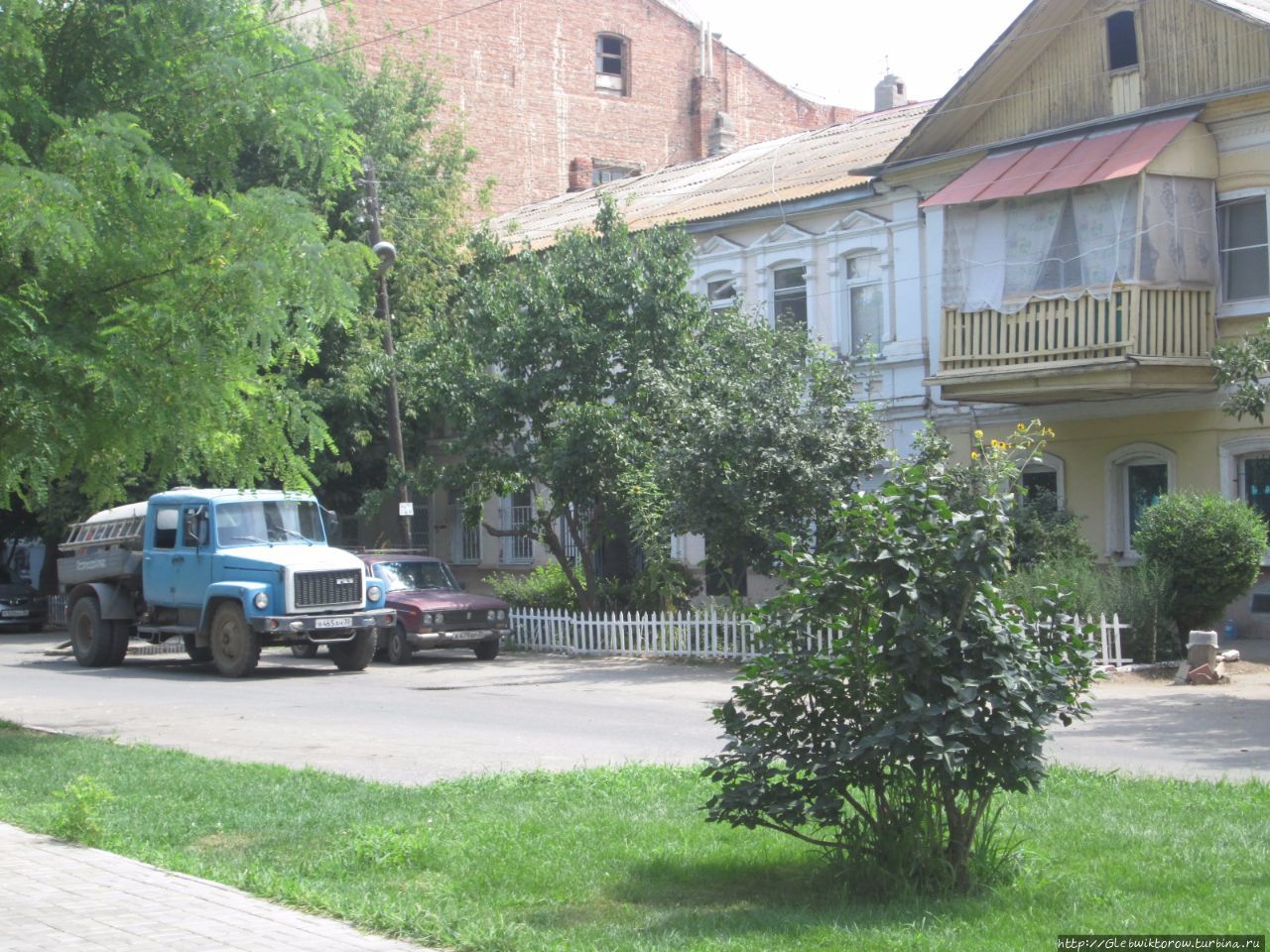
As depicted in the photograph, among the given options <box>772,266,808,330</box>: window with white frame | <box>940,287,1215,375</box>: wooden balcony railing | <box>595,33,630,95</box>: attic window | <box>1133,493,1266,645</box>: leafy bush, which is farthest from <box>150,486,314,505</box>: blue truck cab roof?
<box>595,33,630,95</box>: attic window

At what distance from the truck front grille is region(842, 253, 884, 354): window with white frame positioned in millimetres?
10065

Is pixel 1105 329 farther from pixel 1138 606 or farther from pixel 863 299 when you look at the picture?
pixel 863 299

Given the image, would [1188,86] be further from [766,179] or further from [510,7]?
[510,7]

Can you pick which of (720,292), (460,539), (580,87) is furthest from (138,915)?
(580,87)

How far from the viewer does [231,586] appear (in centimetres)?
2073

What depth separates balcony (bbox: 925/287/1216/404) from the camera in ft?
66.8

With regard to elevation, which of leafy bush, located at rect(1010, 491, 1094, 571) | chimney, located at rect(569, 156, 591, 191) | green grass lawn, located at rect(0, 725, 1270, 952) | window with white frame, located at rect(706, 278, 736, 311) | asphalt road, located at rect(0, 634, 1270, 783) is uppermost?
chimney, located at rect(569, 156, 591, 191)

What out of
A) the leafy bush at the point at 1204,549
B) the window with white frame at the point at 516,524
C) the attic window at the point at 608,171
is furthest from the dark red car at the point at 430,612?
the attic window at the point at 608,171

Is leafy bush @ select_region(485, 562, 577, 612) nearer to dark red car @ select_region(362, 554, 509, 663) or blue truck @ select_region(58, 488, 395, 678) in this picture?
dark red car @ select_region(362, 554, 509, 663)

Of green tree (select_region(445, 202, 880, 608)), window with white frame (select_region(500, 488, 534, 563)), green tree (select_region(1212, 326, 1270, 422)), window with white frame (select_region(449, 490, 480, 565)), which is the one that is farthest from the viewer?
window with white frame (select_region(449, 490, 480, 565))

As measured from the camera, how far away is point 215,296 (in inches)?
503

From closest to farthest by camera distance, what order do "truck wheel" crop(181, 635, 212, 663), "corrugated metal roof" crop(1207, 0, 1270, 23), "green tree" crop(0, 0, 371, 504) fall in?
1. "green tree" crop(0, 0, 371, 504)
2. "corrugated metal roof" crop(1207, 0, 1270, 23)
3. "truck wheel" crop(181, 635, 212, 663)

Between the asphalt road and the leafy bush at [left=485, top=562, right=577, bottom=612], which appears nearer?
the asphalt road

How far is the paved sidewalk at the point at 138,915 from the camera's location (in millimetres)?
6152
